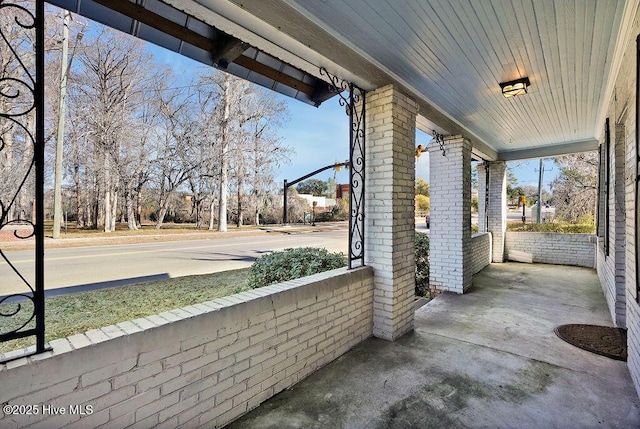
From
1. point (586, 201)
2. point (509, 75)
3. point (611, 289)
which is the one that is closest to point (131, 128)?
point (509, 75)

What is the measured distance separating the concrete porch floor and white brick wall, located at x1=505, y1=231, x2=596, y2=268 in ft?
14.5

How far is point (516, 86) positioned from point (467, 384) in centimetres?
326

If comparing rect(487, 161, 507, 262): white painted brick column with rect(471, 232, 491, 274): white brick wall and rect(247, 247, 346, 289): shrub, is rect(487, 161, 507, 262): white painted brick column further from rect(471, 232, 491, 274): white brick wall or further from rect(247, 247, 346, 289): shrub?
rect(247, 247, 346, 289): shrub

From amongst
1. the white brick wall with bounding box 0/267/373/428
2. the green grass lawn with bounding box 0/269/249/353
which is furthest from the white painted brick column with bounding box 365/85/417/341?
the green grass lawn with bounding box 0/269/249/353

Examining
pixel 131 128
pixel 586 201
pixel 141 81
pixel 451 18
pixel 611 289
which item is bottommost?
pixel 611 289

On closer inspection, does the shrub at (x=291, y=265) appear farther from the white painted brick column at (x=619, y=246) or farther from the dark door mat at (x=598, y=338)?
the white painted brick column at (x=619, y=246)

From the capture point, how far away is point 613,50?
3.03 metres

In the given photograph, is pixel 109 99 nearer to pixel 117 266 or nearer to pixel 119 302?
pixel 117 266

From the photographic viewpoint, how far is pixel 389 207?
3.29 metres

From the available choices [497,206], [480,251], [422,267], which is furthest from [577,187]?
[422,267]

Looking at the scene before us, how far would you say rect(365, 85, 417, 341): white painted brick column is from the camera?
329 cm

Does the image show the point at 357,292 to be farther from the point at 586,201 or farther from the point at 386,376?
the point at 586,201

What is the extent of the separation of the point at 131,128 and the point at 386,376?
1623 cm

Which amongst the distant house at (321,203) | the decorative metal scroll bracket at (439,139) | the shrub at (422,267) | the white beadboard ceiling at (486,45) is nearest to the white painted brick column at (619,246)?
the white beadboard ceiling at (486,45)
